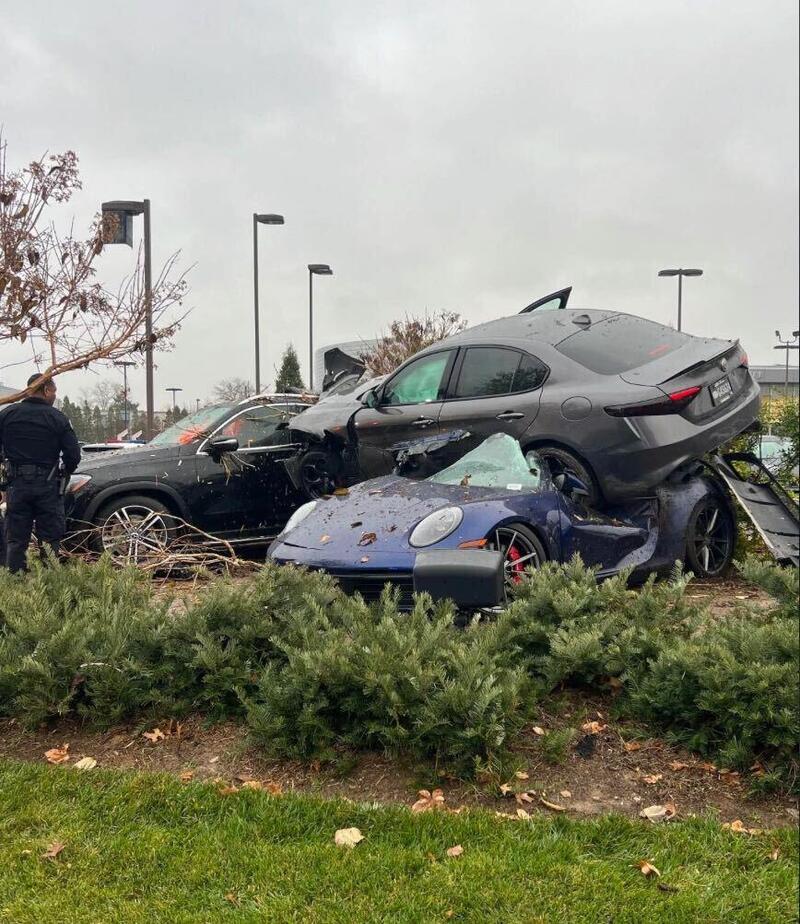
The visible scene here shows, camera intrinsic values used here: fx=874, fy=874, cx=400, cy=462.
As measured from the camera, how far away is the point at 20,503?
7.45 m

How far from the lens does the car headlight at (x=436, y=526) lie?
17.0 ft

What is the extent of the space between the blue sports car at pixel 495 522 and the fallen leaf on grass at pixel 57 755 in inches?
74.4

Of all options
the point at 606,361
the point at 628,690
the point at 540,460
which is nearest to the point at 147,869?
the point at 628,690

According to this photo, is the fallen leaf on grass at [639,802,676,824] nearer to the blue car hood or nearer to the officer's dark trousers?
the blue car hood

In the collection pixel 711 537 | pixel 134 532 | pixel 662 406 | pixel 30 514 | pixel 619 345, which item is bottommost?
pixel 134 532

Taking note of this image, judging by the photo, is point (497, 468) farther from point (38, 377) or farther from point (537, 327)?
point (38, 377)

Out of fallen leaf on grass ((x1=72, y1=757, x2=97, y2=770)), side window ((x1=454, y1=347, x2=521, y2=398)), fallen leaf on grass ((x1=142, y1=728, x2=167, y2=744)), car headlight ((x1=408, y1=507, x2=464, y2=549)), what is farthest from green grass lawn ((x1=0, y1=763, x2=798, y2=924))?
side window ((x1=454, y1=347, x2=521, y2=398))

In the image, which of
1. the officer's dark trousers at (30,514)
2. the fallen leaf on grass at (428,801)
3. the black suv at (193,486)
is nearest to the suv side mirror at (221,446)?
the black suv at (193,486)

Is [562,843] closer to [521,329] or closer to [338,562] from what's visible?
[338,562]

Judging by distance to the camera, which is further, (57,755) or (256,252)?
(256,252)

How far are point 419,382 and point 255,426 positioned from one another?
2.28m

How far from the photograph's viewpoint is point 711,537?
6801 millimetres

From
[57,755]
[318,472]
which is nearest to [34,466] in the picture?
[318,472]

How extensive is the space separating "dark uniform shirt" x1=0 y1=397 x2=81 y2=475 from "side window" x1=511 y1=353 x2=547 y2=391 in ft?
12.5
